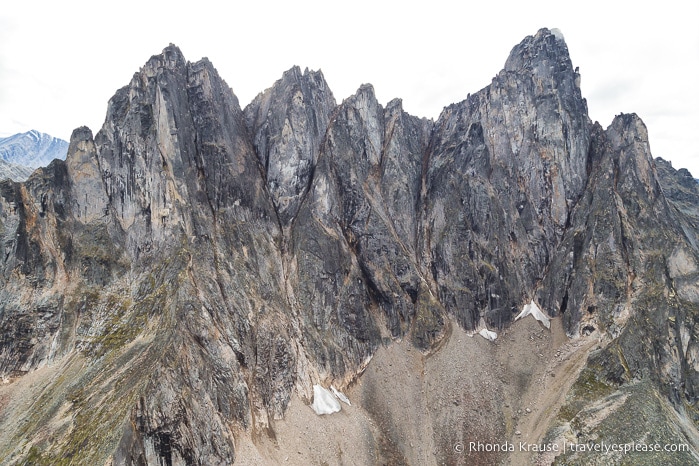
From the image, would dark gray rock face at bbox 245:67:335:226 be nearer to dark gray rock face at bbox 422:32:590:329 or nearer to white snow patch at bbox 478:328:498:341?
dark gray rock face at bbox 422:32:590:329

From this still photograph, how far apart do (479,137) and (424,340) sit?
158 ft

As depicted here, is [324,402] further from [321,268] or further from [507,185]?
[507,185]

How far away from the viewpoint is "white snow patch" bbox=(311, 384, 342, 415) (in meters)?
51.5

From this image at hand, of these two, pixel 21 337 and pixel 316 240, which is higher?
pixel 316 240

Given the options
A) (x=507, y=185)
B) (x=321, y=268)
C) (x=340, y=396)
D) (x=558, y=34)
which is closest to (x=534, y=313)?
(x=507, y=185)

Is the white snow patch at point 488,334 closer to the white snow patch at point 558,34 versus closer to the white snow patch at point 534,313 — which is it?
the white snow patch at point 534,313

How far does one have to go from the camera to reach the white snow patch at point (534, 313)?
221ft

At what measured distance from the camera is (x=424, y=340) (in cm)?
6575

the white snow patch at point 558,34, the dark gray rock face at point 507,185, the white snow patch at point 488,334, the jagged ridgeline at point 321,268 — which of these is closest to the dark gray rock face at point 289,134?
the jagged ridgeline at point 321,268

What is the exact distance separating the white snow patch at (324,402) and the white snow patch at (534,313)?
125ft

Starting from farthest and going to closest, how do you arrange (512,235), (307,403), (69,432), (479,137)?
1. (479,137)
2. (512,235)
3. (307,403)
4. (69,432)

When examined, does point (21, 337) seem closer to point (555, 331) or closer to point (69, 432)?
point (69, 432)

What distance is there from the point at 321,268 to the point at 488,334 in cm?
3306

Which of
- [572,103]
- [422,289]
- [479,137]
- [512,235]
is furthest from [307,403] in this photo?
[572,103]
